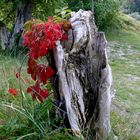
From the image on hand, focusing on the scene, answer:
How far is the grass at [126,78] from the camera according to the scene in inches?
147

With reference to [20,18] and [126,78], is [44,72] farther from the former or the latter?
[20,18]

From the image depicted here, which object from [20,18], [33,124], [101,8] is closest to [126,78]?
[20,18]

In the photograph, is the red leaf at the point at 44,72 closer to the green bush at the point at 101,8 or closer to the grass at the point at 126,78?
the grass at the point at 126,78

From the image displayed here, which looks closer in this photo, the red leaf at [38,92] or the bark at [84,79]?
the bark at [84,79]

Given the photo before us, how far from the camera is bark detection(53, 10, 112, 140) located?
3152 millimetres

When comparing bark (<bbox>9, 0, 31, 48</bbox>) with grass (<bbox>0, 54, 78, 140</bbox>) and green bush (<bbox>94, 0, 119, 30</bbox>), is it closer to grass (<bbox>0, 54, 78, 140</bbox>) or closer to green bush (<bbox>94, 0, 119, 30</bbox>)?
green bush (<bbox>94, 0, 119, 30</bbox>)

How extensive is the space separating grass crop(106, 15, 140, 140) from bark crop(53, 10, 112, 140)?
321mm

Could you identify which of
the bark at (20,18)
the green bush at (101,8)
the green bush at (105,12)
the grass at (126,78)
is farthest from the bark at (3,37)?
the green bush at (105,12)

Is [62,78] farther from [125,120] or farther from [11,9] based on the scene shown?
[11,9]

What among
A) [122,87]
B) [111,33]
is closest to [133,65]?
[122,87]

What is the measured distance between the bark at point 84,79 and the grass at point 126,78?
32cm

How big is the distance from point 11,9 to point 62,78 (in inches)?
338

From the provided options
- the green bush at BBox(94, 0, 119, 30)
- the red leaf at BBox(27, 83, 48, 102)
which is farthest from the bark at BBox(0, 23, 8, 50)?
the red leaf at BBox(27, 83, 48, 102)

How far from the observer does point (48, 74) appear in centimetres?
315
